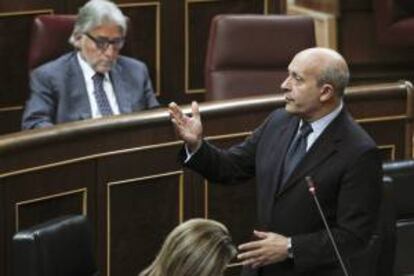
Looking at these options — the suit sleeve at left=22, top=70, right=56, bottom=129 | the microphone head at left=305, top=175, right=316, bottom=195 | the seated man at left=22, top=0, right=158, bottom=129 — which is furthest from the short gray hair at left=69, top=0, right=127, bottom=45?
the microphone head at left=305, top=175, right=316, bottom=195

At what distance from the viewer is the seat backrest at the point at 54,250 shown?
289 cm

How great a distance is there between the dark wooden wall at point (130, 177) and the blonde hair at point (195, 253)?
104 cm

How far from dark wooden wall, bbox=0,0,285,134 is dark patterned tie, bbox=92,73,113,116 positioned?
2.90 feet

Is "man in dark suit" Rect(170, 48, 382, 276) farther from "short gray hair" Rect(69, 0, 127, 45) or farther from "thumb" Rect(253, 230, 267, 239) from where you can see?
"short gray hair" Rect(69, 0, 127, 45)

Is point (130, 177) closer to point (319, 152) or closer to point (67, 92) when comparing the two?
point (67, 92)

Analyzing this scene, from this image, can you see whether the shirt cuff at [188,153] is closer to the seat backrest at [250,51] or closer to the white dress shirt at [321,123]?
the white dress shirt at [321,123]

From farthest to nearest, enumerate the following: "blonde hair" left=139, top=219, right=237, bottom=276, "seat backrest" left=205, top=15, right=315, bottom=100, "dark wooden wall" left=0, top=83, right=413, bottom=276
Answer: "seat backrest" left=205, top=15, right=315, bottom=100 → "dark wooden wall" left=0, top=83, right=413, bottom=276 → "blonde hair" left=139, top=219, right=237, bottom=276

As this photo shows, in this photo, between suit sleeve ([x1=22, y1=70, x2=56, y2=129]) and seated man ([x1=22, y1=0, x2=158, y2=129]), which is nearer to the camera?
suit sleeve ([x1=22, y1=70, x2=56, y2=129])

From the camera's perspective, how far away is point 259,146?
3160 mm

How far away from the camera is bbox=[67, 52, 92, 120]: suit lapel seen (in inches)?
159

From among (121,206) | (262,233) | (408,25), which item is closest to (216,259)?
(262,233)

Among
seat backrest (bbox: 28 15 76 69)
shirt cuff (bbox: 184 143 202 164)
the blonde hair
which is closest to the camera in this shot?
the blonde hair

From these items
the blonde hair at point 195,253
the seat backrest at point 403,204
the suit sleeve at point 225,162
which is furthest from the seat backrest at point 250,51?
the blonde hair at point 195,253

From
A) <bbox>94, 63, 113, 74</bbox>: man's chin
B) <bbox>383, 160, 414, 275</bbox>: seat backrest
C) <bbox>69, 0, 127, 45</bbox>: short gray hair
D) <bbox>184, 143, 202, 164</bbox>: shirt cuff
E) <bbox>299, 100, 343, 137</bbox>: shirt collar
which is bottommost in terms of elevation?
<bbox>383, 160, 414, 275</bbox>: seat backrest
